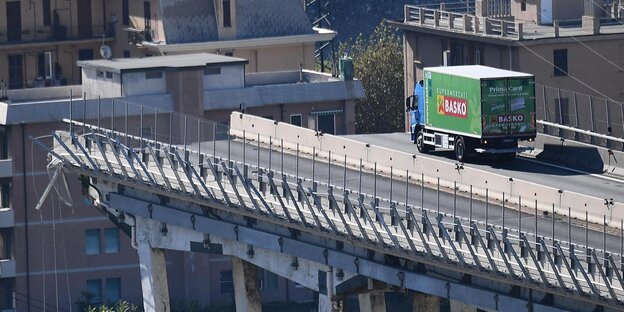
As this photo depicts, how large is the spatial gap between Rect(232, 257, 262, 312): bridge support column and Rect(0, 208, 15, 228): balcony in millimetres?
27037

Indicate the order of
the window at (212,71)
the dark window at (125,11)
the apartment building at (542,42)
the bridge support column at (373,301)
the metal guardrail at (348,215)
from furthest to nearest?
the dark window at (125,11) < the apartment building at (542,42) < the window at (212,71) < the bridge support column at (373,301) < the metal guardrail at (348,215)

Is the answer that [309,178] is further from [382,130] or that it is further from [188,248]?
[382,130]

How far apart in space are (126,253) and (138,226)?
2354 centimetres

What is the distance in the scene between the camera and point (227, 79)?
123250 mm

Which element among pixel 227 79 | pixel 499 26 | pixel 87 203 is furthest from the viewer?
pixel 499 26

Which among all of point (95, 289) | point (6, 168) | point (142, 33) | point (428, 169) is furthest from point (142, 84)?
point (428, 169)

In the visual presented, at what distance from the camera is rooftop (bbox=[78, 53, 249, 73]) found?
120m

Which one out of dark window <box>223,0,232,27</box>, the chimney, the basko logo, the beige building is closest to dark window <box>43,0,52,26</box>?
the beige building

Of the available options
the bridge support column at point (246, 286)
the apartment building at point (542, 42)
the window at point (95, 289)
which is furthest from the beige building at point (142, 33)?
the bridge support column at point (246, 286)

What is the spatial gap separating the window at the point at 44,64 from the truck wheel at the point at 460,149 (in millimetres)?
64875

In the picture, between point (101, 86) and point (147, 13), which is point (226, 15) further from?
point (101, 86)

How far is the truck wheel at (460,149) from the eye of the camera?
87.4 meters

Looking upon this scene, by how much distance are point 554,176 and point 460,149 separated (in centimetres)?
467

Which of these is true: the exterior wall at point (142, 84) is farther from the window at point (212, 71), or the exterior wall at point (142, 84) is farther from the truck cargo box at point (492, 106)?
the truck cargo box at point (492, 106)
